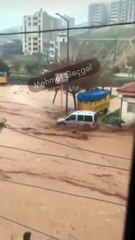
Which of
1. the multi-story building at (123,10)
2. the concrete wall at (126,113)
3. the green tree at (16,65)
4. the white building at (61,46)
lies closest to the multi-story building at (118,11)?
the multi-story building at (123,10)

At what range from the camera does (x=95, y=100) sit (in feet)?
4.24

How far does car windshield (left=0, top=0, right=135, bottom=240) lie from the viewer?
1230mm

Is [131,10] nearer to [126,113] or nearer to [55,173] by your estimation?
[126,113]

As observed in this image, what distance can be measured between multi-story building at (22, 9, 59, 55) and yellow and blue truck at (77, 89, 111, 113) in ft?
0.82

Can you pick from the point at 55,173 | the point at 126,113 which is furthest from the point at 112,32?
the point at 55,173

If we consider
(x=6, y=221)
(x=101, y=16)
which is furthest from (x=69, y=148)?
(x=101, y=16)

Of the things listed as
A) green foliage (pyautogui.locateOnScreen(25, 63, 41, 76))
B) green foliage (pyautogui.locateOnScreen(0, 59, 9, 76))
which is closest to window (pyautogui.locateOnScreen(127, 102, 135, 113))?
green foliage (pyautogui.locateOnScreen(25, 63, 41, 76))

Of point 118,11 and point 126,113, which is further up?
point 118,11

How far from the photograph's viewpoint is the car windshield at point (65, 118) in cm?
123

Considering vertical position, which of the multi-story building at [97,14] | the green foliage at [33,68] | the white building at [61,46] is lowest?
the green foliage at [33,68]

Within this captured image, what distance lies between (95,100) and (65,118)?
14 cm

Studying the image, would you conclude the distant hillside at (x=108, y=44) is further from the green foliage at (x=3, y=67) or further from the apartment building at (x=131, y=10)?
the green foliage at (x=3, y=67)

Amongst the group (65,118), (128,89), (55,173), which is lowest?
(55,173)

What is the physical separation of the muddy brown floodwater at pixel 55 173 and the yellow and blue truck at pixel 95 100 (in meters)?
0.04
